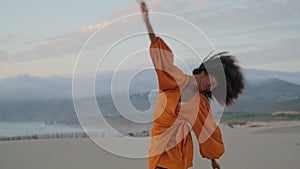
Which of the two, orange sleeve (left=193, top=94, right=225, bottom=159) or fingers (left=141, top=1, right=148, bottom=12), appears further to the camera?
orange sleeve (left=193, top=94, right=225, bottom=159)

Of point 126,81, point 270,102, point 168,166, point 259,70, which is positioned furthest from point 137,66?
point 270,102

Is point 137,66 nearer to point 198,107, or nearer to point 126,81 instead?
point 126,81

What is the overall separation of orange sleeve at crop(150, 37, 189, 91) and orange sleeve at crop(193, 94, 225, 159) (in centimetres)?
15

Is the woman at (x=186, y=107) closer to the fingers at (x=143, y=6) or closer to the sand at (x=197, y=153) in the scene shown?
the fingers at (x=143, y=6)

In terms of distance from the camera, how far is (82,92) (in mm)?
2152

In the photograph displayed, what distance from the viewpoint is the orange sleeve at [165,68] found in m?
1.92

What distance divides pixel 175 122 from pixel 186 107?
82 millimetres

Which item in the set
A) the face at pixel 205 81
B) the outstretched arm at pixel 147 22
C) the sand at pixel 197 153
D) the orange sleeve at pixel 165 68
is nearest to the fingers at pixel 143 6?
the outstretched arm at pixel 147 22

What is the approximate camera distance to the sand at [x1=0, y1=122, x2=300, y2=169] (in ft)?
11.9

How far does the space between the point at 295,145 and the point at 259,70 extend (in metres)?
0.71

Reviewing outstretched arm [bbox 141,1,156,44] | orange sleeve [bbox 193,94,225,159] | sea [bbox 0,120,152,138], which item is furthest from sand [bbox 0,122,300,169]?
outstretched arm [bbox 141,1,156,44]

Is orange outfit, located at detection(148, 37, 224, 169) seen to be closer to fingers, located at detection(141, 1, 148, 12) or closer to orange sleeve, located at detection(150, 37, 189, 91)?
orange sleeve, located at detection(150, 37, 189, 91)

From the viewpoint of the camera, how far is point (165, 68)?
1962mm

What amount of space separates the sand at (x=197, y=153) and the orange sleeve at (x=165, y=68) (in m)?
1.61
